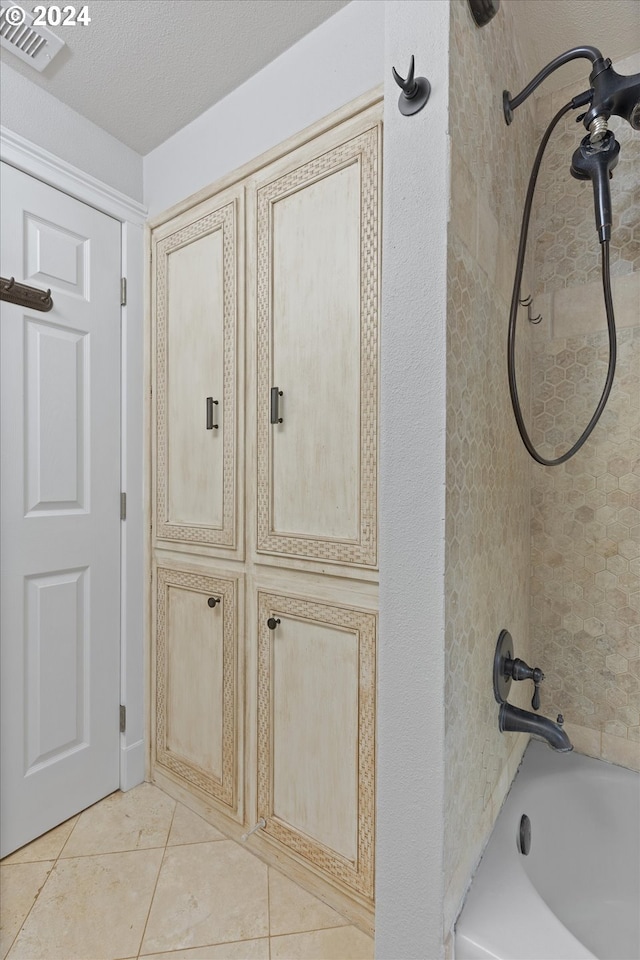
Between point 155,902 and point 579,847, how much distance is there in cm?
111

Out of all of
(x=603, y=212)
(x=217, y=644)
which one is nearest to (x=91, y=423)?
(x=217, y=644)

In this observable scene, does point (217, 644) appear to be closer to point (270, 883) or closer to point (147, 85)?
point (270, 883)

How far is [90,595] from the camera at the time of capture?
5.66 feet

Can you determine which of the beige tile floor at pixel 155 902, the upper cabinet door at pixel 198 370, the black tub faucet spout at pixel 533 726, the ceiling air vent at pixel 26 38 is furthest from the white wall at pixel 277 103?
the beige tile floor at pixel 155 902

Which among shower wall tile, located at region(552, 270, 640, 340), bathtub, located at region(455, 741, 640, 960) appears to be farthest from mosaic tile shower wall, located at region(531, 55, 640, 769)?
bathtub, located at region(455, 741, 640, 960)

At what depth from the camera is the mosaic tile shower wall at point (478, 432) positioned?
0.78m

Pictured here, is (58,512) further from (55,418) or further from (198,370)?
(198,370)

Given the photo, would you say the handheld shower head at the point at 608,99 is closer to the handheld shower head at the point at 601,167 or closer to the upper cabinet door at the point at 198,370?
the handheld shower head at the point at 601,167

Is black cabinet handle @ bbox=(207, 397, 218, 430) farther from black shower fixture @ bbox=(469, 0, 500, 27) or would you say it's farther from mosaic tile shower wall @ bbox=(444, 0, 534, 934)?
black shower fixture @ bbox=(469, 0, 500, 27)

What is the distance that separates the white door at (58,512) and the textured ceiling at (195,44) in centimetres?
35

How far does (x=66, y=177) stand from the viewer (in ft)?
5.39

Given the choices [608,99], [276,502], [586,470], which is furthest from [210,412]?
[608,99]

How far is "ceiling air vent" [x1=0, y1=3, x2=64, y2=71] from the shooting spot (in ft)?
4.32

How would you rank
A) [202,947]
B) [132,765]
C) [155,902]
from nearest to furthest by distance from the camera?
[202,947], [155,902], [132,765]
